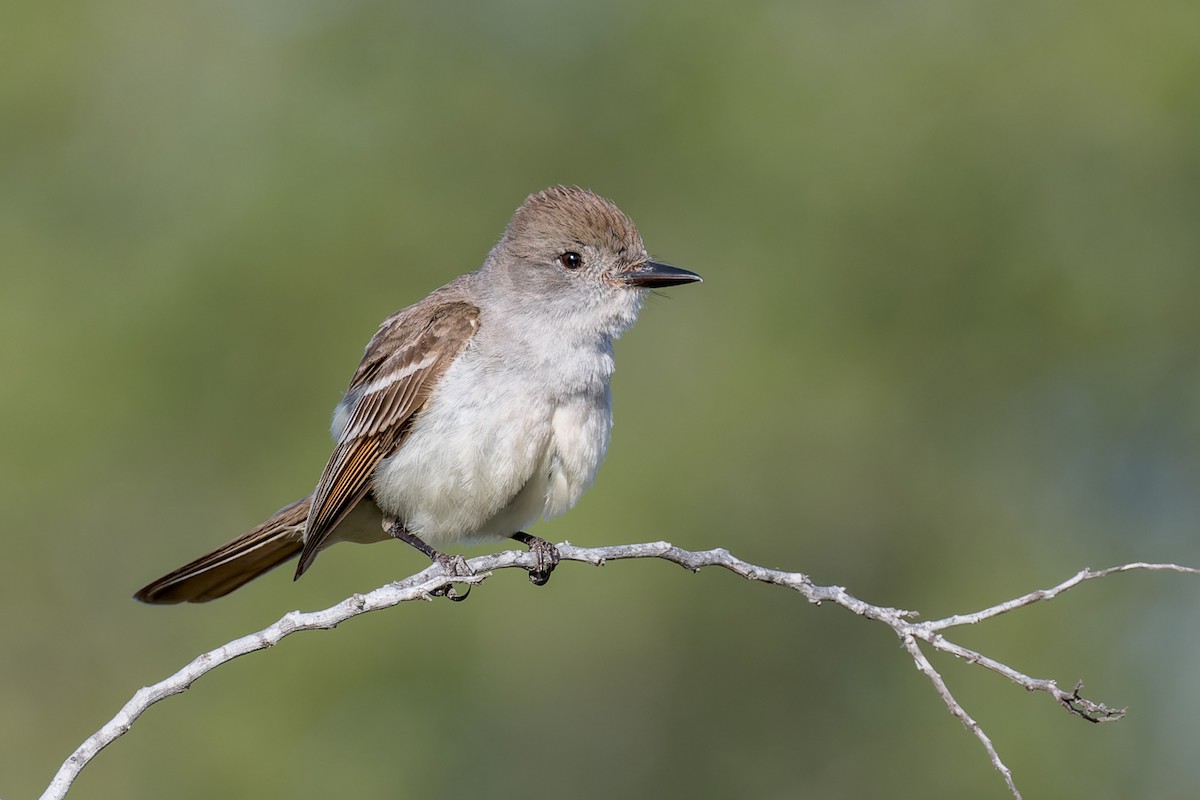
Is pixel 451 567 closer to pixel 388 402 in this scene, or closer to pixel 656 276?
pixel 388 402

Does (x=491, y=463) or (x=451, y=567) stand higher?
(x=491, y=463)

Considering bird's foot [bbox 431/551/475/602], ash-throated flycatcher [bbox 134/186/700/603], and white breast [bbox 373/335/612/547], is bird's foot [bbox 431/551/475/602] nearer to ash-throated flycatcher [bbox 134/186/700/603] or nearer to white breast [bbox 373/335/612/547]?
ash-throated flycatcher [bbox 134/186/700/603]

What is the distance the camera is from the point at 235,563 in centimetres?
613

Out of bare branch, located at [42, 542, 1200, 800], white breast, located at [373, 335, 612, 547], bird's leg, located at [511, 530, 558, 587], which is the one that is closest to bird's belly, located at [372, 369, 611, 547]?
white breast, located at [373, 335, 612, 547]

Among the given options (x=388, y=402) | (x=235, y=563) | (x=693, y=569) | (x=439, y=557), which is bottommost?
(x=235, y=563)

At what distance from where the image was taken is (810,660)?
44.6ft

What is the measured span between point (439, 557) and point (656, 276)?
1.40 m

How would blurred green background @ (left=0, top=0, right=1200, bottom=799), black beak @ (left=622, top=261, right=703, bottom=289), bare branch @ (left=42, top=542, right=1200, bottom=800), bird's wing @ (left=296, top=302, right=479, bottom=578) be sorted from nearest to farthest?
bare branch @ (left=42, top=542, right=1200, bottom=800) < bird's wing @ (left=296, top=302, right=479, bottom=578) < black beak @ (left=622, top=261, right=703, bottom=289) < blurred green background @ (left=0, top=0, right=1200, bottom=799)

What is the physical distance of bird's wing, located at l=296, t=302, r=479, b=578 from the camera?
5.88 m

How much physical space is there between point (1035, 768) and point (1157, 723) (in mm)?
2087

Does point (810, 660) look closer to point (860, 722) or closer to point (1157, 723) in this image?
point (860, 722)

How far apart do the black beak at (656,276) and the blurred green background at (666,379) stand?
3858mm

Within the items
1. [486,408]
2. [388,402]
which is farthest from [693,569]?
[388,402]

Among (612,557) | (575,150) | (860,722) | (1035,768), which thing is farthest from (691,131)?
(612,557)
